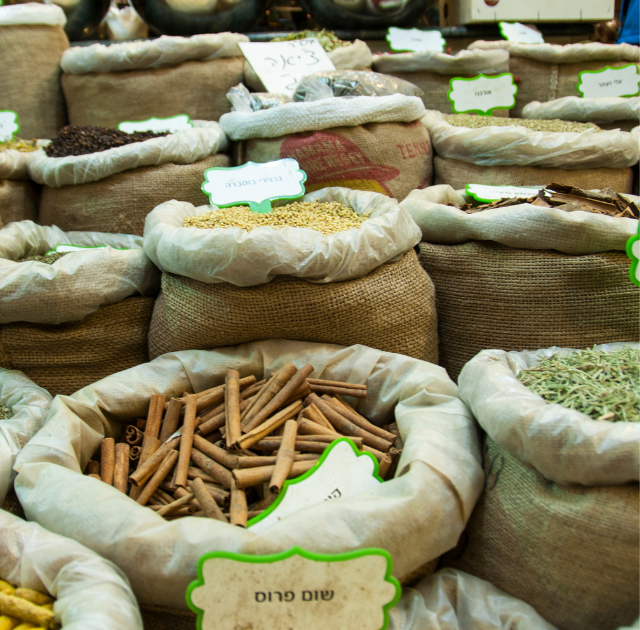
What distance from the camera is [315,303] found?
1.12 metres

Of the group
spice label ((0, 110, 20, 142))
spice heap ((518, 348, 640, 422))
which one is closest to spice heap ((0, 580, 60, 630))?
spice heap ((518, 348, 640, 422))

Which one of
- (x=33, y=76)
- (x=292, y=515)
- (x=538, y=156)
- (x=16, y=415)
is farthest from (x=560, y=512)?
(x=33, y=76)

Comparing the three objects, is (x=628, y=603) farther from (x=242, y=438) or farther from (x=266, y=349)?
(x=266, y=349)

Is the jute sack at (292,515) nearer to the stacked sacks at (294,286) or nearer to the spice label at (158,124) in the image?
the stacked sacks at (294,286)

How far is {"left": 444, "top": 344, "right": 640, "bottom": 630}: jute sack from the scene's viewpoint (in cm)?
73

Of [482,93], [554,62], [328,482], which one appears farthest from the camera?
[554,62]

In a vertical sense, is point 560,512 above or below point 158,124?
below

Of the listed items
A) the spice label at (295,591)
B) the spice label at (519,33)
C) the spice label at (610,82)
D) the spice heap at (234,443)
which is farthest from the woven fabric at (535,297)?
the spice label at (519,33)

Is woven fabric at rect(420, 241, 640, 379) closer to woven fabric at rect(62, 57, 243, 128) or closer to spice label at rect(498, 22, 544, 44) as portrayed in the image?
woven fabric at rect(62, 57, 243, 128)

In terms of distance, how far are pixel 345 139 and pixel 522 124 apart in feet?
2.20

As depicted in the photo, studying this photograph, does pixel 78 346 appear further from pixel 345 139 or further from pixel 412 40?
pixel 412 40

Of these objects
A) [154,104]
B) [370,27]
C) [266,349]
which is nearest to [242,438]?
[266,349]

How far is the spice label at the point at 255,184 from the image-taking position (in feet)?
4.55

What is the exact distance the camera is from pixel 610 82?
81.4 inches
